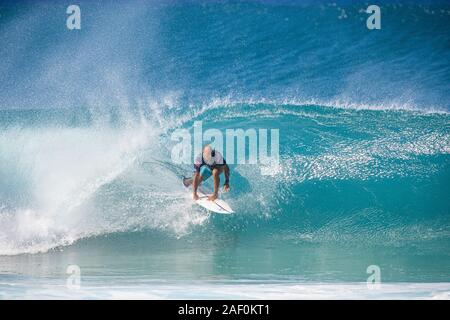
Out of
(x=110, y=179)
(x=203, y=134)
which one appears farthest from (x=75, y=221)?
(x=203, y=134)

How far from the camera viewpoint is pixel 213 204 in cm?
657

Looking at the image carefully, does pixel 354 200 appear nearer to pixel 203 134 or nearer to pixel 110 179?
pixel 203 134

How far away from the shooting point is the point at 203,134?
309 inches

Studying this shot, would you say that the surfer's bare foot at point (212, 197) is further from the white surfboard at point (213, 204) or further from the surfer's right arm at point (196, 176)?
the surfer's right arm at point (196, 176)

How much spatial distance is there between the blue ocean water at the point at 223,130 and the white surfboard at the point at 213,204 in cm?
34

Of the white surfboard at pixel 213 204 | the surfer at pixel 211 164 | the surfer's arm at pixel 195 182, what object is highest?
the surfer at pixel 211 164

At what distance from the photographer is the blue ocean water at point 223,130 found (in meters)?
5.80

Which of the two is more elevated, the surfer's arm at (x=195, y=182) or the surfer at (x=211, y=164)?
the surfer at (x=211, y=164)

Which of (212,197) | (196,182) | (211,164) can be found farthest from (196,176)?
(212,197)

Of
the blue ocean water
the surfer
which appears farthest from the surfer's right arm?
the blue ocean water

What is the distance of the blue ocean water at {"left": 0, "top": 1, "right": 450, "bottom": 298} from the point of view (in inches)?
228

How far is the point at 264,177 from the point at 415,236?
2.06 meters

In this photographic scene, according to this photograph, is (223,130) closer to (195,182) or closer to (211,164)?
(195,182)

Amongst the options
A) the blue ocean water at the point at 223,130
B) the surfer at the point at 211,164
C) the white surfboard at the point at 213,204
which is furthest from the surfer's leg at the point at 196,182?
the blue ocean water at the point at 223,130
